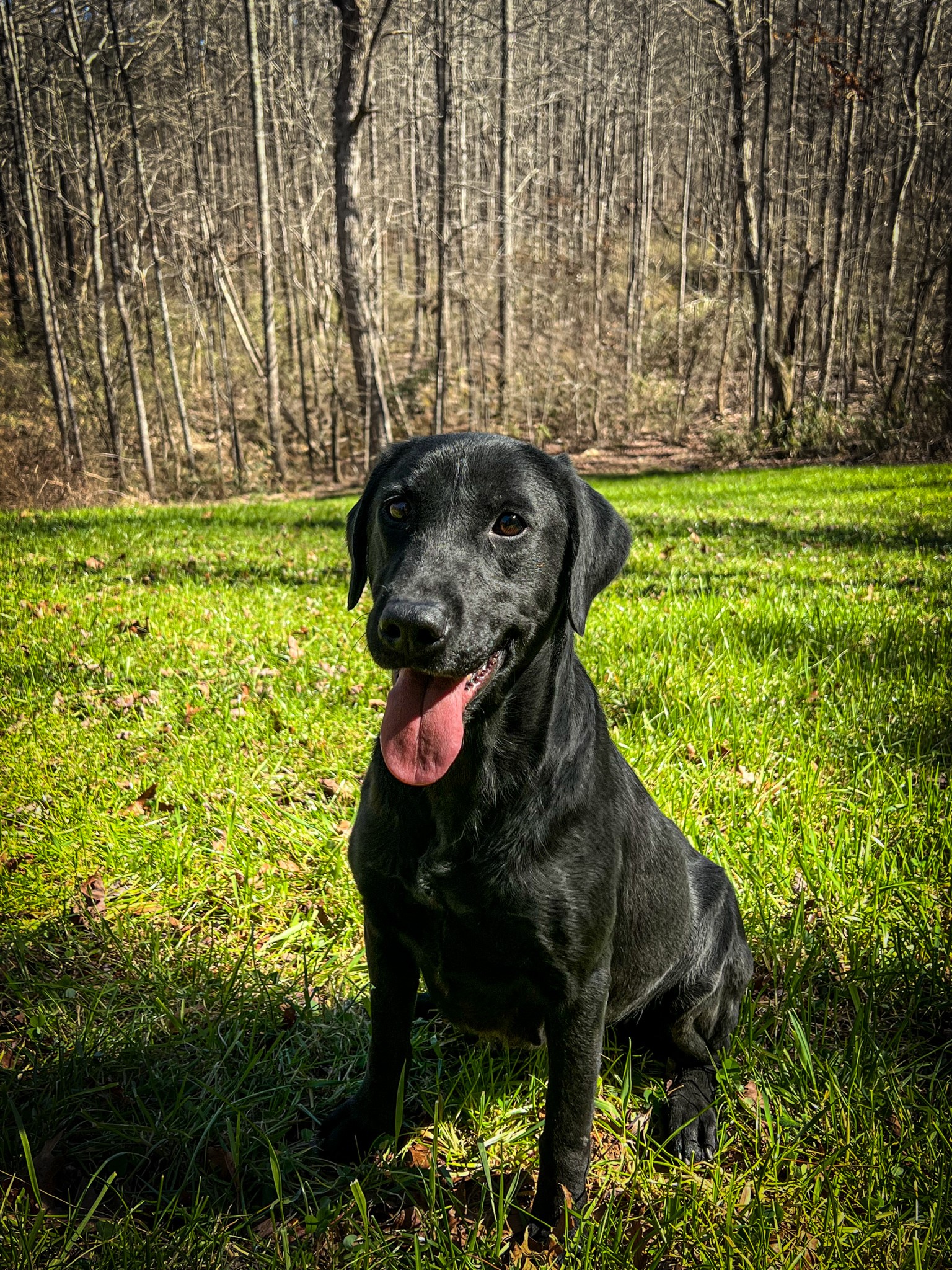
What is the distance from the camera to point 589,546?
2092 mm

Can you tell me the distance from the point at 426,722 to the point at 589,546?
0.68 metres

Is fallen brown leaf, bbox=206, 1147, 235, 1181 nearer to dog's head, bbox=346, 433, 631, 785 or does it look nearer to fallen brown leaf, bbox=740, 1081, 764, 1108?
dog's head, bbox=346, 433, 631, 785

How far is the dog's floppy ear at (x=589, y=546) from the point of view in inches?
79.7

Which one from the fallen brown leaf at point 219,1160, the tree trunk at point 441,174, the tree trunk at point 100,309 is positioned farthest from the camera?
the tree trunk at point 100,309

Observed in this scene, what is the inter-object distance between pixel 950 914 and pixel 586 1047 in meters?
1.68

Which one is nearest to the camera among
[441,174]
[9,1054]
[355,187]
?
[9,1054]

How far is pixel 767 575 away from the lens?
698 centimetres

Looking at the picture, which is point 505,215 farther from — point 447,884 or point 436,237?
point 447,884

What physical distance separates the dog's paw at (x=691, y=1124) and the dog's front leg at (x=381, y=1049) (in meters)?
0.73

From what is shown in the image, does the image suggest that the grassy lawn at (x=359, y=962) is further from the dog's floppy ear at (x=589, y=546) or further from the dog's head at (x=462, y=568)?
the dog's floppy ear at (x=589, y=546)

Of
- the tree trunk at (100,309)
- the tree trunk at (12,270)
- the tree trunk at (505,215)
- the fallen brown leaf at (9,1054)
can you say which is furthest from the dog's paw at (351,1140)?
the tree trunk at (12,270)

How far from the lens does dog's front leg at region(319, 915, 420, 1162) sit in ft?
6.46

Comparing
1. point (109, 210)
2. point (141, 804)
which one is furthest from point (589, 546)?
point (109, 210)

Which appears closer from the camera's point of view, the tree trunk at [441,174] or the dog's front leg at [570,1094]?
the dog's front leg at [570,1094]
